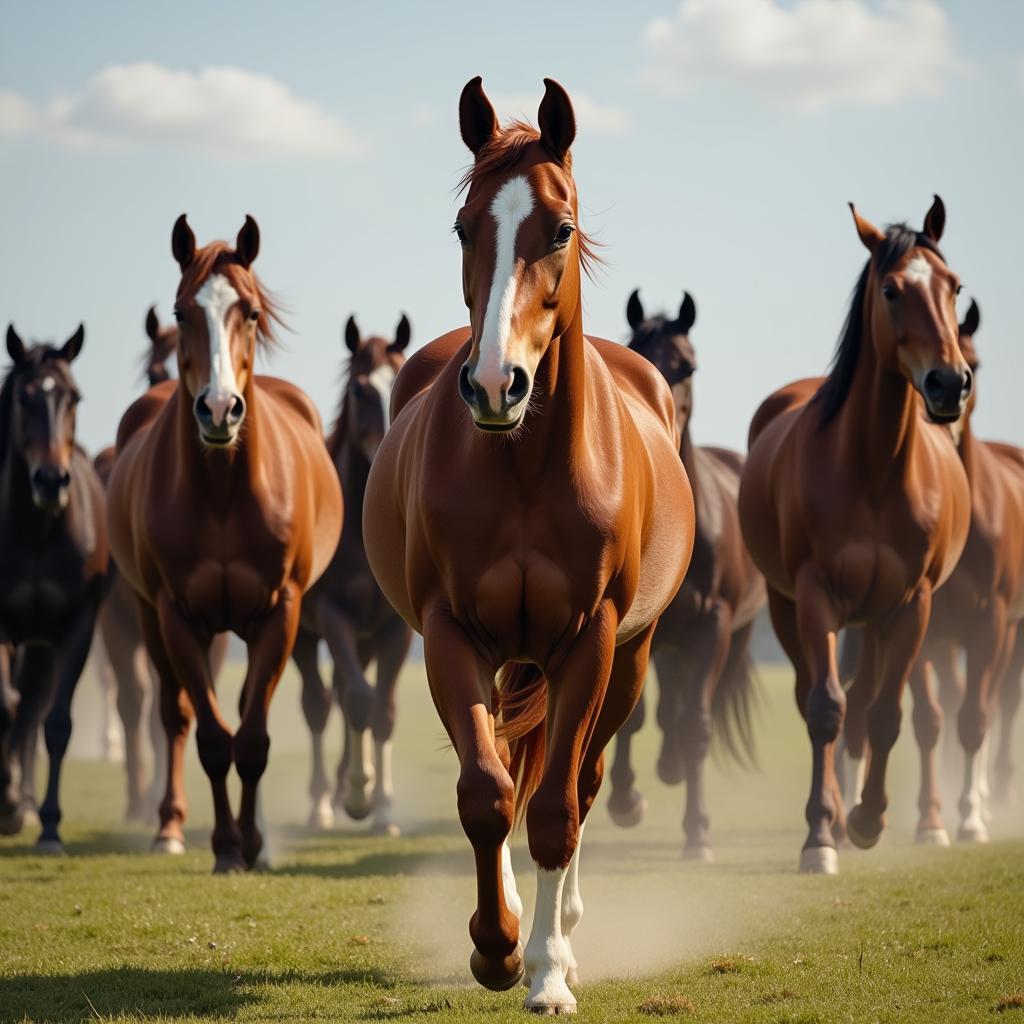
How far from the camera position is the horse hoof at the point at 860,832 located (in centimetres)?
923

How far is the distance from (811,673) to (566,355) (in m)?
4.76

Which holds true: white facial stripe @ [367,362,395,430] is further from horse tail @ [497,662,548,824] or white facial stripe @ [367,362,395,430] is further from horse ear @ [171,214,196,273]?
horse tail @ [497,662,548,824]

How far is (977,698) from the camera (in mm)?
11992

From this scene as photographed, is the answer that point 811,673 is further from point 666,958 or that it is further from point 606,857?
point 666,958

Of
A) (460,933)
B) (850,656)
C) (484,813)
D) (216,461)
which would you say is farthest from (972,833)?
(484,813)

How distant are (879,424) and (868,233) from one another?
1206 millimetres

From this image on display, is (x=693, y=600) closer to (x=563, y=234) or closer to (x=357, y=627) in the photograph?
(x=357, y=627)

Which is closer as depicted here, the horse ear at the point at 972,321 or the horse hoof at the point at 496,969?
the horse hoof at the point at 496,969

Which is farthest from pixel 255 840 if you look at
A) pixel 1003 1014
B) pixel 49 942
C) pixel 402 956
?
pixel 1003 1014

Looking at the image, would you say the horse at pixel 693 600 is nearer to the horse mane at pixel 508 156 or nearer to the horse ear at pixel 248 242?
the horse ear at pixel 248 242

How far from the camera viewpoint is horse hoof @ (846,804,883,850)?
9.23m

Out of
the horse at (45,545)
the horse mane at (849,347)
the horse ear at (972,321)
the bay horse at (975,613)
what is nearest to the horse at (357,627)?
the horse at (45,545)

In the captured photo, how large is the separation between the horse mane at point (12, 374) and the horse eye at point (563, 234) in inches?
277

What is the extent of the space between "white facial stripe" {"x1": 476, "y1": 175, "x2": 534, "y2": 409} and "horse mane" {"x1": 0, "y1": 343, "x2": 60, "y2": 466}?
701 centimetres
